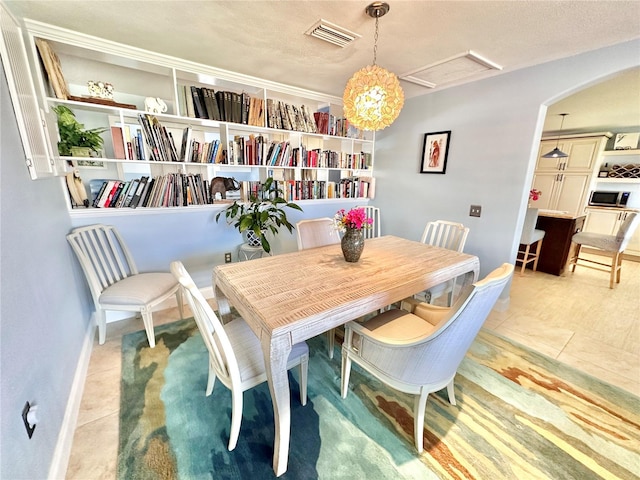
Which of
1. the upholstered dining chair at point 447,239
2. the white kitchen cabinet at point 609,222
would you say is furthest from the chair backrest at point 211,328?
the white kitchen cabinet at point 609,222

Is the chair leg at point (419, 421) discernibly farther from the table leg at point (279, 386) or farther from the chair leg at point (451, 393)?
the table leg at point (279, 386)

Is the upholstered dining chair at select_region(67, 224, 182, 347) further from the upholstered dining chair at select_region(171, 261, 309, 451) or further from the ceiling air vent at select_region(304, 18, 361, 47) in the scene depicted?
the ceiling air vent at select_region(304, 18, 361, 47)

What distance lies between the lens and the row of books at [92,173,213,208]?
208cm

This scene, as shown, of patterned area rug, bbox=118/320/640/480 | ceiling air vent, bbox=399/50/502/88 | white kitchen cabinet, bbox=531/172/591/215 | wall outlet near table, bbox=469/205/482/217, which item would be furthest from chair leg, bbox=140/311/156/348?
white kitchen cabinet, bbox=531/172/591/215

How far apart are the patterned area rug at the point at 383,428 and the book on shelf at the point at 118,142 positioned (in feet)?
5.23

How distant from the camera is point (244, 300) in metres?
1.21

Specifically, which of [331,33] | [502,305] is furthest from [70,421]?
[502,305]

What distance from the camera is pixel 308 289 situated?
1332 millimetres

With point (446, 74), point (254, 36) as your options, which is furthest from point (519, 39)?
point (254, 36)

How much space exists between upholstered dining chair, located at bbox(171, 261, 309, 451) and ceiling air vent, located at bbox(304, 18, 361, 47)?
5.52 feet

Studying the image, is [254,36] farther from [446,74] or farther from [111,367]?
[111,367]

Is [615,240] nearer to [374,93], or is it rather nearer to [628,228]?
[628,228]

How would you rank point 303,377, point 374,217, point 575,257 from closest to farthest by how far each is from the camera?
1. point 303,377
2. point 374,217
3. point 575,257

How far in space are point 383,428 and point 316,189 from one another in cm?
247
